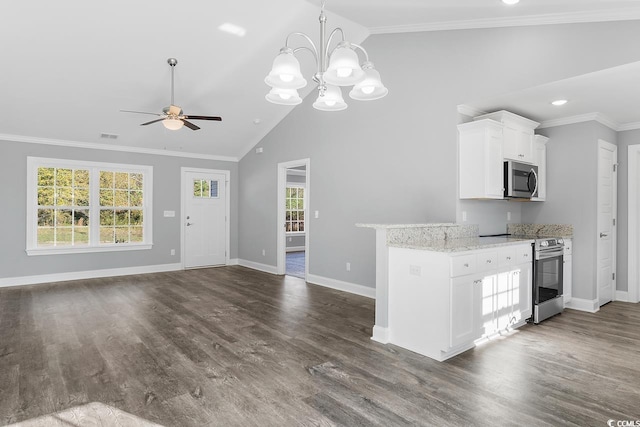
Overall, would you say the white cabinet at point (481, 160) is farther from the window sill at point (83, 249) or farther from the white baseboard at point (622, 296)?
the window sill at point (83, 249)

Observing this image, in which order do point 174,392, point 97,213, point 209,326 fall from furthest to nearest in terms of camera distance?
point 97,213
point 209,326
point 174,392

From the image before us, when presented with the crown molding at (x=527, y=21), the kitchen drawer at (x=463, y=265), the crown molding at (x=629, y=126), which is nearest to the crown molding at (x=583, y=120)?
the crown molding at (x=629, y=126)

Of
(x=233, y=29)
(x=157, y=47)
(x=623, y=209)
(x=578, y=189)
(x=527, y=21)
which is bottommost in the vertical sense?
(x=623, y=209)

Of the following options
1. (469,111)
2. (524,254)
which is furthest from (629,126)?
(524,254)

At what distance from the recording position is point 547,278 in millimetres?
4078

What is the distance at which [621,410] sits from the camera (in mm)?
2246

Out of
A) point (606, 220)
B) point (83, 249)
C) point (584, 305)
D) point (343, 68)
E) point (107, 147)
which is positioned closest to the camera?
point (343, 68)

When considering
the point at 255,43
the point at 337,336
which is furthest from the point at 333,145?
the point at 337,336

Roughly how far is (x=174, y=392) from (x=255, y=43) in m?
4.25

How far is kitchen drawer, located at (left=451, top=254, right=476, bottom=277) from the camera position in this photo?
2986 millimetres

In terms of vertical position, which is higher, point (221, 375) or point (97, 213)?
point (97, 213)

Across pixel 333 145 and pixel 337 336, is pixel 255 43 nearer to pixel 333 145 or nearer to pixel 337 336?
pixel 333 145

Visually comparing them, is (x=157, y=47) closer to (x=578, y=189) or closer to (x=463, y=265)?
(x=463, y=265)

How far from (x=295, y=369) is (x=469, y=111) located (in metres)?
3.40
